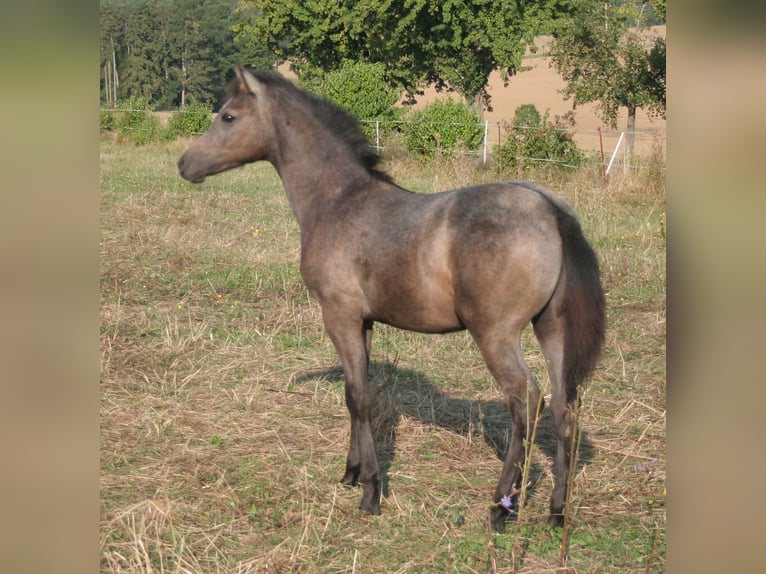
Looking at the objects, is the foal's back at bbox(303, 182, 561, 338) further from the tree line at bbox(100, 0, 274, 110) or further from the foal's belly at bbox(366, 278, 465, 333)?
the tree line at bbox(100, 0, 274, 110)

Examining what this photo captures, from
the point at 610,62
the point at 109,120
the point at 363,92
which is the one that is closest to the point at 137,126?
the point at 109,120

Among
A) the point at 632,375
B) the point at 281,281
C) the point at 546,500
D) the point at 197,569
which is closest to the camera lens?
the point at 197,569

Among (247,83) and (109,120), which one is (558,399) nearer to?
(247,83)

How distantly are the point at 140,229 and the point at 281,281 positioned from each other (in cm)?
360

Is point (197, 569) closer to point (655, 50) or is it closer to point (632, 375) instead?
point (632, 375)

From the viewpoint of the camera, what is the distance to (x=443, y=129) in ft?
71.3

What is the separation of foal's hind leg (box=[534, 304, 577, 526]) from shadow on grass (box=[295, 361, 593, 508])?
0.41 meters

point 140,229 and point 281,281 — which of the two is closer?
point 281,281

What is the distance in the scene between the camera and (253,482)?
193 inches

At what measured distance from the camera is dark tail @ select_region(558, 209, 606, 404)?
13.8ft

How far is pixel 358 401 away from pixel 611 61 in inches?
981
